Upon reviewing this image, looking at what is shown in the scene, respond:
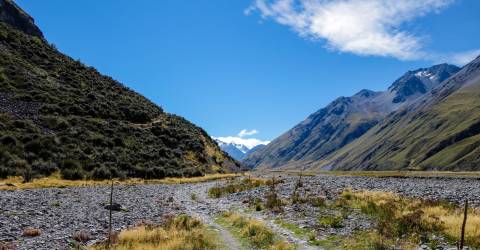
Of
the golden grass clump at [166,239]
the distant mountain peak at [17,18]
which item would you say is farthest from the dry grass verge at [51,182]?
the distant mountain peak at [17,18]

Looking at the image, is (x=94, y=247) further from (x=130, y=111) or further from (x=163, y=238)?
(x=130, y=111)

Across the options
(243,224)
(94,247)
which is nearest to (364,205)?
(243,224)

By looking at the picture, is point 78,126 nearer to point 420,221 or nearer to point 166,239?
point 166,239

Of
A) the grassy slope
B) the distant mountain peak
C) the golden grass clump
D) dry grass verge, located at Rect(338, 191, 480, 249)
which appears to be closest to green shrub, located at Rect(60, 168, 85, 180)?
the grassy slope

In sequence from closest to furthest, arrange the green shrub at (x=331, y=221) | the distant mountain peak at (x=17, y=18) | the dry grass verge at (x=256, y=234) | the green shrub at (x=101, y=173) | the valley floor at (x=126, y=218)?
the dry grass verge at (x=256, y=234), the valley floor at (x=126, y=218), the green shrub at (x=331, y=221), the green shrub at (x=101, y=173), the distant mountain peak at (x=17, y=18)

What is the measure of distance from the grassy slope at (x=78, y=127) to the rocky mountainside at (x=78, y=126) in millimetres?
111

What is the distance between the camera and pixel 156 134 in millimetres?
89000

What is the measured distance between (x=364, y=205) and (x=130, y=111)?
221 feet

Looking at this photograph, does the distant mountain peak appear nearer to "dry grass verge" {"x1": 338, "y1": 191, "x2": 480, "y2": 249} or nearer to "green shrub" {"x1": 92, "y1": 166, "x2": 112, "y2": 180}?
"green shrub" {"x1": 92, "y1": 166, "x2": 112, "y2": 180}

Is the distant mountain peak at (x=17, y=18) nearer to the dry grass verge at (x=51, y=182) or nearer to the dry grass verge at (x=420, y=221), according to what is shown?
the dry grass verge at (x=51, y=182)

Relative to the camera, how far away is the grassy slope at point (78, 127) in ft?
184

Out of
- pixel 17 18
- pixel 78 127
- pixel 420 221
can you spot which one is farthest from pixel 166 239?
pixel 17 18

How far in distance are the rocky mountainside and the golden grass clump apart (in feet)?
105

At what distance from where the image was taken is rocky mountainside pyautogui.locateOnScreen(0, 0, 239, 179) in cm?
5616
